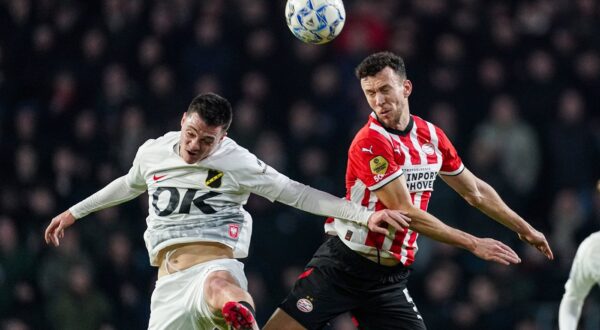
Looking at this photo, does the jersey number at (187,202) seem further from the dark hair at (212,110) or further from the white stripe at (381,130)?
the white stripe at (381,130)

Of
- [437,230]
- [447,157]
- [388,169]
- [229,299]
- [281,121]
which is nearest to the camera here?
[229,299]

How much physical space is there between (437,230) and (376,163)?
1.76ft

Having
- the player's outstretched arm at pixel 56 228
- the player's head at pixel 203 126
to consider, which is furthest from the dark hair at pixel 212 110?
the player's outstretched arm at pixel 56 228

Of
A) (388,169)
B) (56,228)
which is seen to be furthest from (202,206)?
(388,169)

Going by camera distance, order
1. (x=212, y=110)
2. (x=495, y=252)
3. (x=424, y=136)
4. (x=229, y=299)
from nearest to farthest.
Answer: (x=495, y=252) < (x=229, y=299) < (x=212, y=110) < (x=424, y=136)

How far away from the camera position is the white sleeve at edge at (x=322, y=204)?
20.3 feet

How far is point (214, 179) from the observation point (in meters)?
6.39

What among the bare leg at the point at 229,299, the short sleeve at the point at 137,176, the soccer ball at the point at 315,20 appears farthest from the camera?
the soccer ball at the point at 315,20

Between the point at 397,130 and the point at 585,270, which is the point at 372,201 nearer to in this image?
the point at 397,130

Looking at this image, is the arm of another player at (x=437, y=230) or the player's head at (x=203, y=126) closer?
the arm of another player at (x=437, y=230)

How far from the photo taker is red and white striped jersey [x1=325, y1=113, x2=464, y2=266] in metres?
6.16

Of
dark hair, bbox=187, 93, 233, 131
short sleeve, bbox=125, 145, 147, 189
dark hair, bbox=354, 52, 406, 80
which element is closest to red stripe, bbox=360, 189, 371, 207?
dark hair, bbox=354, 52, 406, 80

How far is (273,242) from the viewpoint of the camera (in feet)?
33.6

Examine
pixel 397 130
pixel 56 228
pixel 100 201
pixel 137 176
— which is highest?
pixel 397 130
